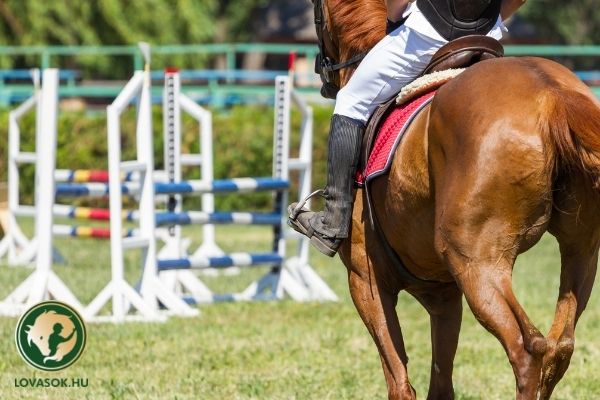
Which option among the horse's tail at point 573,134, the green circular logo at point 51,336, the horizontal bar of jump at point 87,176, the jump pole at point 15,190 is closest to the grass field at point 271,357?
the green circular logo at point 51,336

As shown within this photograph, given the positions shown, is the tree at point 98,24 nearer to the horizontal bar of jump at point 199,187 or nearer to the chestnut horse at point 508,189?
the horizontal bar of jump at point 199,187

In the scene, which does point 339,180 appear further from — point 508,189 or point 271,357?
point 271,357

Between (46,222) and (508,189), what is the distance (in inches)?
211

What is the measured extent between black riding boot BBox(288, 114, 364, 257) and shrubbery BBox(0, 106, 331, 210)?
13.5 meters

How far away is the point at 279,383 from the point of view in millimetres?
6523

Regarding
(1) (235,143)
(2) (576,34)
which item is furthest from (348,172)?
(2) (576,34)

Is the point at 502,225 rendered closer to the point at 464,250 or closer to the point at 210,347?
the point at 464,250

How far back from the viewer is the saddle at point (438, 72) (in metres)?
4.79

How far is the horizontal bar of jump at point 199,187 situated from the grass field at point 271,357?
3.07 ft

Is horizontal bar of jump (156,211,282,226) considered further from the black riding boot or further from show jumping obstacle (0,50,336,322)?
the black riding boot

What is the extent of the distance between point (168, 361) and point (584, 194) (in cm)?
370

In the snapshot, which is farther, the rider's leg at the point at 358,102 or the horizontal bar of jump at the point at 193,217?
the horizontal bar of jump at the point at 193,217

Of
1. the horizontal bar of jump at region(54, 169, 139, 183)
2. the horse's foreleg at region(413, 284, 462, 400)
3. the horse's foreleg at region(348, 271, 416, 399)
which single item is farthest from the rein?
the horizontal bar of jump at region(54, 169, 139, 183)

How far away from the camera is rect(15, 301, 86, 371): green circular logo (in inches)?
255
